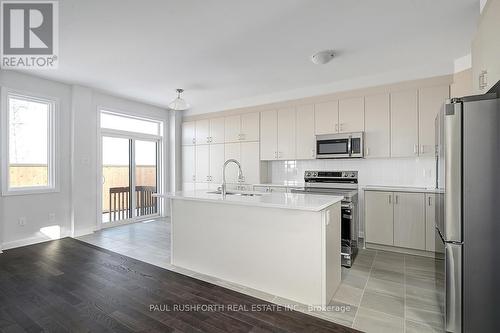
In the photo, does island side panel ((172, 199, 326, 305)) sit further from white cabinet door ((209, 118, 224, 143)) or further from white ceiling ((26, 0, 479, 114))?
white cabinet door ((209, 118, 224, 143))

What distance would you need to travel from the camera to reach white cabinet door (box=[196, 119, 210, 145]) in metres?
5.65

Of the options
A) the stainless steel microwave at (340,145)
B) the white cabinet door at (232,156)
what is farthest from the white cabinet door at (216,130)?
the stainless steel microwave at (340,145)

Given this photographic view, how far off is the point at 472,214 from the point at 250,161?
3685mm

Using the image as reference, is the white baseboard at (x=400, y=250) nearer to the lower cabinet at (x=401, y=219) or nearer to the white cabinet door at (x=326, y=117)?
the lower cabinet at (x=401, y=219)

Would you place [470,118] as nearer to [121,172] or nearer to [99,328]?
[99,328]

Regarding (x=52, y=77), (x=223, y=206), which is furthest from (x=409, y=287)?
(x=52, y=77)

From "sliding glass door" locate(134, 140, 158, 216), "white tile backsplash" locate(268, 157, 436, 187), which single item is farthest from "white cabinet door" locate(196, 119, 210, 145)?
"white tile backsplash" locate(268, 157, 436, 187)

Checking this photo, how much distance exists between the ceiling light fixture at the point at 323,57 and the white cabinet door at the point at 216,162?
109 inches

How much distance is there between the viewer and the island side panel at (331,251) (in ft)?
6.94

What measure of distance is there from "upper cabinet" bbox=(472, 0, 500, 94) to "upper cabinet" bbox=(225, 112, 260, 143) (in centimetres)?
330

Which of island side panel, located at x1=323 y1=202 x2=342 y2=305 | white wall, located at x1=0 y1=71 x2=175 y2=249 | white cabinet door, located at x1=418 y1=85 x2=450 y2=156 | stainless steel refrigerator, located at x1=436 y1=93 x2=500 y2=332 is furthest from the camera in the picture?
white wall, located at x1=0 y1=71 x2=175 y2=249

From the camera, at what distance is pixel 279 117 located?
4.68m

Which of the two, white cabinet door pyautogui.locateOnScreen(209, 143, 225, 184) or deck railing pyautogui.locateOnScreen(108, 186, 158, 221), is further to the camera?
white cabinet door pyautogui.locateOnScreen(209, 143, 225, 184)

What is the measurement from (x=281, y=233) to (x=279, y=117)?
2860 mm
